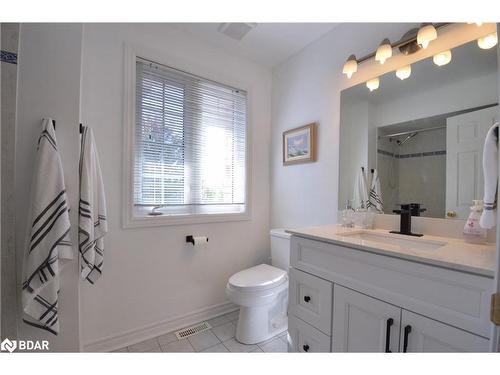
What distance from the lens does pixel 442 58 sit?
3.63ft

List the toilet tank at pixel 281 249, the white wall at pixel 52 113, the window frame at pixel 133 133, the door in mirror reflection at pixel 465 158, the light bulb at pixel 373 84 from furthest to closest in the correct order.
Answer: the toilet tank at pixel 281 249 → the window frame at pixel 133 133 → the light bulb at pixel 373 84 → the door in mirror reflection at pixel 465 158 → the white wall at pixel 52 113

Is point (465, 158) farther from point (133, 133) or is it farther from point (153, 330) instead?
point (153, 330)

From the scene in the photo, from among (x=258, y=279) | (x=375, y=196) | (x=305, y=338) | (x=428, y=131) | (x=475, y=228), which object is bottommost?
(x=305, y=338)

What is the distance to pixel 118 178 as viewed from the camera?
1461mm

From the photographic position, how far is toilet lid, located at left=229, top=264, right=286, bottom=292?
57.5 inches

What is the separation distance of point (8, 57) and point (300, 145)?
176 centimetres

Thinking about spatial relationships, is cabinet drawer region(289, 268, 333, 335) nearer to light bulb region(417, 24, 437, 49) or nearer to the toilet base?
the toilet base

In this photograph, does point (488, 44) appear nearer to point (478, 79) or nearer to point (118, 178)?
point (478, 79)

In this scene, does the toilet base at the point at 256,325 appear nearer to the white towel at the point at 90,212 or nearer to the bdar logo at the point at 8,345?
the white towel at the point at 90,212

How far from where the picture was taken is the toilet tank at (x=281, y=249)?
1.76 metres

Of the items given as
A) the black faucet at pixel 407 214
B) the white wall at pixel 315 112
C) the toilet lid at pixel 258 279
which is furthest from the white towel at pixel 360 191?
the toilet lid at pixel 258 279

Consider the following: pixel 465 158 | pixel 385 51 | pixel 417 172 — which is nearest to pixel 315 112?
pixel 385 51

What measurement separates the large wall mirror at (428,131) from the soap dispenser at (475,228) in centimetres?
7

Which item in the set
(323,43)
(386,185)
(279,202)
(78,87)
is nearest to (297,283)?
(386,185)
